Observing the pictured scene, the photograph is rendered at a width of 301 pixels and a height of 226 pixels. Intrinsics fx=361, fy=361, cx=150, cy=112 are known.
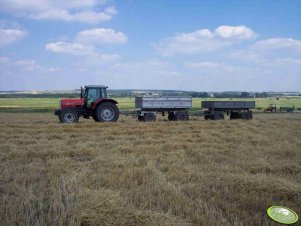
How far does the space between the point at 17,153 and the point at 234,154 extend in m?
5.67

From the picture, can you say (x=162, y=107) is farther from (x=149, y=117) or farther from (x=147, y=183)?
(x=147, y=183)

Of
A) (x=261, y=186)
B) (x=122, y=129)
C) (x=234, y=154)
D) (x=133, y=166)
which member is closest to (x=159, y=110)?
(x=122, y=129)

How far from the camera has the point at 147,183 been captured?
6.37 meters

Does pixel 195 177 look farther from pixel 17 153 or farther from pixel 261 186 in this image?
pixel 17 153

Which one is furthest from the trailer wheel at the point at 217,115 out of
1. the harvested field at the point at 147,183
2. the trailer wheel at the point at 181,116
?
the harvested field at the point at 147,183

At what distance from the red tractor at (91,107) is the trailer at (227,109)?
867cm

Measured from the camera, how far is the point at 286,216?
4836mm

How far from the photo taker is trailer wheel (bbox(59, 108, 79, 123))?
727 inches

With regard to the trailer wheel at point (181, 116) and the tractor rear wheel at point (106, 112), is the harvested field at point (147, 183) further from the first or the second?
the trailer wheel at point (181, 116)

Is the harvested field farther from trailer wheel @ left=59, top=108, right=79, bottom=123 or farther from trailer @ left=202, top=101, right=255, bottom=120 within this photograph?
trailer @ left=202, top=101, right=255, bottom=120

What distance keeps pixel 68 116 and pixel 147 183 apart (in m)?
13.0

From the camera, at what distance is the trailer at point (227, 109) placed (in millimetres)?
25003

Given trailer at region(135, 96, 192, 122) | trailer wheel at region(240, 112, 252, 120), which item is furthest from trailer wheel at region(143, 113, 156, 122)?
trailer wheel at region(240, 112, 252, 120)

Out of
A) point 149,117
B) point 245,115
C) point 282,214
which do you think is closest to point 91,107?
point 149,117
